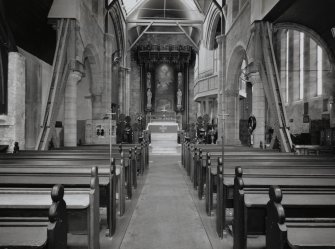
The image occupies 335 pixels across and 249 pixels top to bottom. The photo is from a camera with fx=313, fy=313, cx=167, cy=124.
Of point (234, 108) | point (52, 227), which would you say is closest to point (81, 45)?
point (234, 108)

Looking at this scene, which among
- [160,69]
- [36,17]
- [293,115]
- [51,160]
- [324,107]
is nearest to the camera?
[51,160]

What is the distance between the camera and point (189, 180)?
8.31 meters

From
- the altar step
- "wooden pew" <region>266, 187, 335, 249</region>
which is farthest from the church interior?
the altar step

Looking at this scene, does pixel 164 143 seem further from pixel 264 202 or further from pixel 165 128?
pixel 264 202

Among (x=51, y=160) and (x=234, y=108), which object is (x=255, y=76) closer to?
(x=234, y=108)

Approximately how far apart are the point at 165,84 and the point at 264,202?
24644mm

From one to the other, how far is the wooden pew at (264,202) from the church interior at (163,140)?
0.01 metres

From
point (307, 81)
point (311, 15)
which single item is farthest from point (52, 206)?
point (307, 81)

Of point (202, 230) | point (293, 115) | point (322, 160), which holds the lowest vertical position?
point (202, 230)

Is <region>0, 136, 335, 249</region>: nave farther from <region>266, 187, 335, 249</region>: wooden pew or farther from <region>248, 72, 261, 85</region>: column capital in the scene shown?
<region>248, 72, 261, 85</region>: column capital

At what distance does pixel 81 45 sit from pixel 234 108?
302 inches

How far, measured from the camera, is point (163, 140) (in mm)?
18125

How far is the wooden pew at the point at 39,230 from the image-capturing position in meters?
1.90

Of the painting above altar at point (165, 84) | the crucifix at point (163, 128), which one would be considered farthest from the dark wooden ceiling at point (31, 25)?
the painting above altar at point (165, 84)
